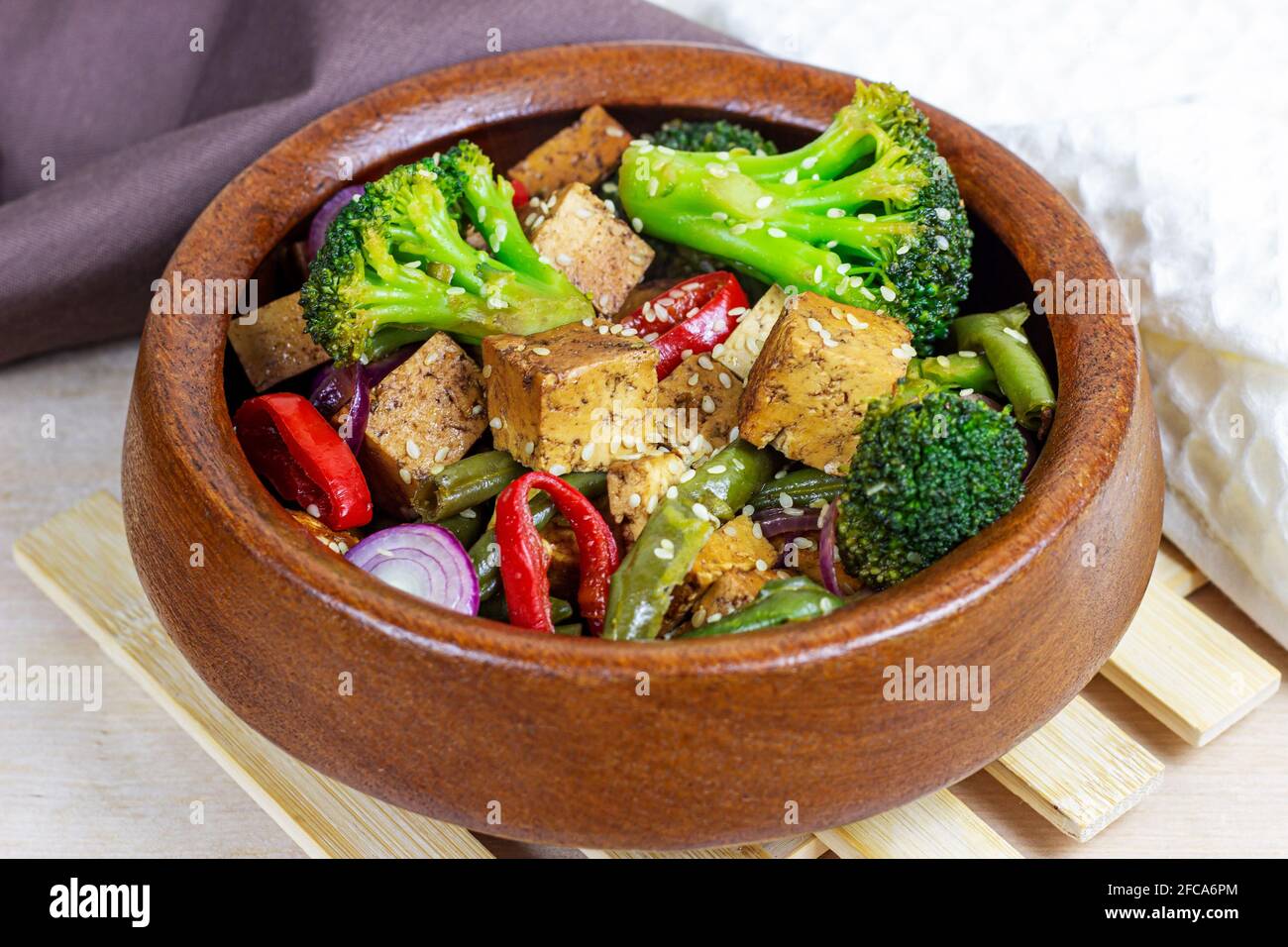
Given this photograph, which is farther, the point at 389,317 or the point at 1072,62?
the point at 1072,62

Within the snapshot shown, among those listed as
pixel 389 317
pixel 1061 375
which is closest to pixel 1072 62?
pixel 1061 375

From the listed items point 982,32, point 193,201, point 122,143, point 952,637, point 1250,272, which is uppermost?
point 982,32

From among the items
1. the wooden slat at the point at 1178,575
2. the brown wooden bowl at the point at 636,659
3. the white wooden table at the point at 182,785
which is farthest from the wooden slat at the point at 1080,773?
the wooden slat at the point at 1178,575

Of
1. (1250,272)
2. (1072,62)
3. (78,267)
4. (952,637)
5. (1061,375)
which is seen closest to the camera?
(952,637)

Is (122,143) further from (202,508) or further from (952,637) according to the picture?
(952,637)

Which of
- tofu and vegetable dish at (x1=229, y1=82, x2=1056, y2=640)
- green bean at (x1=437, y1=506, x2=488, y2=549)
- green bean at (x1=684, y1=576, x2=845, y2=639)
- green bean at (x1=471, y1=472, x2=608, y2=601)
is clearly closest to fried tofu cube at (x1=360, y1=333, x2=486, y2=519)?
tofu and vegetable dish at (x1=229, y1=82, x2=1056, y2=640)

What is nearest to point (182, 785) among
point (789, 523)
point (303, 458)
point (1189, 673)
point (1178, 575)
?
point (303, 458)

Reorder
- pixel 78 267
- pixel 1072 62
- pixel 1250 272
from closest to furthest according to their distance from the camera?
→ 1. pixel 1250 272
2. pixel 78 267
3. pixel 1072 62
